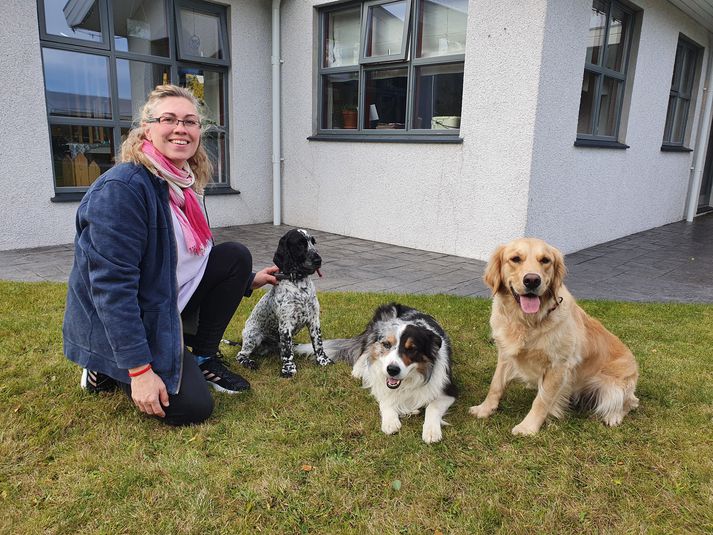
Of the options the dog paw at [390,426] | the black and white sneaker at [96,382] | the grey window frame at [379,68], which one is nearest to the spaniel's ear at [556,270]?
the dog paw at [390,426]

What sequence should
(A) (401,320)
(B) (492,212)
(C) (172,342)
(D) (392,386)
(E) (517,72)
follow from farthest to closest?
(B) (492,212)
(E) (517,72)
(A) (401,320)
(D) (392,386)
(C) (172,342)

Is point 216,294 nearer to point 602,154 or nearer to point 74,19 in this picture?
point 74,19

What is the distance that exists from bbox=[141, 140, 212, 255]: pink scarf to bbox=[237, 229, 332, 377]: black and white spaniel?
1.79 feet

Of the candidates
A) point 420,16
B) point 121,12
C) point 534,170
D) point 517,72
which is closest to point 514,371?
point 534,170

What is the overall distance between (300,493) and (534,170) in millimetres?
5039

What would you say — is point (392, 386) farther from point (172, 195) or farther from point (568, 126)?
point (568, 126)

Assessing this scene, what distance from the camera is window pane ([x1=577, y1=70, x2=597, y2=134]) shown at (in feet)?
23.4

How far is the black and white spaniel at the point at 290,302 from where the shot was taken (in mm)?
3262

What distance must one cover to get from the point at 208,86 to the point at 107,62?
1.61m

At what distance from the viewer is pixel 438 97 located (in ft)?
22.9

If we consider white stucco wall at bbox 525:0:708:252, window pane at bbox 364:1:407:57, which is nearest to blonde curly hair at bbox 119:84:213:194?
white stucco wall at bbox 525:0:708:252

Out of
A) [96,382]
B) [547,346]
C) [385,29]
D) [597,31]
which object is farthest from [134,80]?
[547,346]

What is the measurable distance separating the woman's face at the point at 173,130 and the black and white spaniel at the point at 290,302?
0.90 meters

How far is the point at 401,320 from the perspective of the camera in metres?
3.13
